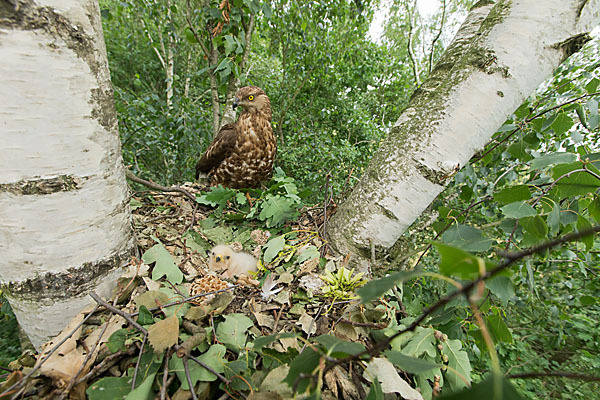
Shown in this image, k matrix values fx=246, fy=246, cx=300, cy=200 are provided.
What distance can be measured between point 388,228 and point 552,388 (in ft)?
12.8

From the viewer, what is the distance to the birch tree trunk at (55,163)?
573 millimetres

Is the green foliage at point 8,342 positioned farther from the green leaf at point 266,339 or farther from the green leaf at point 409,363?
the green leaf at point 409,363

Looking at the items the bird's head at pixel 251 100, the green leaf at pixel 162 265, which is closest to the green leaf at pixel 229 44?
the bird's head at pixel 251 100

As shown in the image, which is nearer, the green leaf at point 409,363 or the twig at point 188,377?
the green leaf at point 409,363

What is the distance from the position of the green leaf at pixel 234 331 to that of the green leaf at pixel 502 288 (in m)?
0.66

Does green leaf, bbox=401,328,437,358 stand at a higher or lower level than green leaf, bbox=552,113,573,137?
lower

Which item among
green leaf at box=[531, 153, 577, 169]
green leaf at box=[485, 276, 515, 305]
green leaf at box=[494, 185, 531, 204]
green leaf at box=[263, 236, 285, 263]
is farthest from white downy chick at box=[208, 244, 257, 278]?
green leaf at box=[531, 153, 577, 169]

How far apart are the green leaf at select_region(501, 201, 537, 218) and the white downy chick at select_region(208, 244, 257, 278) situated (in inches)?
34.3

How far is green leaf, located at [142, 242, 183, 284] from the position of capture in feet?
2.81

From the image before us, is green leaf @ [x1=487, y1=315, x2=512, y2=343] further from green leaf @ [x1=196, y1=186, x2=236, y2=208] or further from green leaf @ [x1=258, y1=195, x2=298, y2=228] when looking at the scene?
green leaf @ [x1=196, y1=186, x2=236, y2=208]

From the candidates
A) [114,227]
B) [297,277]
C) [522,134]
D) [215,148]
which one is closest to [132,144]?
[215,148]

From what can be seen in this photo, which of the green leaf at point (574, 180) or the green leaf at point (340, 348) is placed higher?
the green leaf at point (574, 180)

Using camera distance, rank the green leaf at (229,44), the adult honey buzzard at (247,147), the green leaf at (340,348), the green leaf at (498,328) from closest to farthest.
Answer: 1. the green leaf at (340,348)
2. the green leaf at (498,328)
3. the green leaf at (229,44)
4. the adult honey buzzard at (247,147)

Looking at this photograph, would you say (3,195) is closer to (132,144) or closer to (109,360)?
(109,360)
